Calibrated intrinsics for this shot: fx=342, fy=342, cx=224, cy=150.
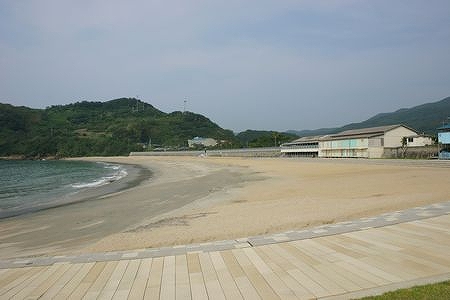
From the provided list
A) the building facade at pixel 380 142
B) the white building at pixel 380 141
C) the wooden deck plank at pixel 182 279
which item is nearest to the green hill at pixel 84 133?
the building facade at pixel 380 142

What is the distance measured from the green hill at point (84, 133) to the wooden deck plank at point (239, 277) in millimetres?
122128

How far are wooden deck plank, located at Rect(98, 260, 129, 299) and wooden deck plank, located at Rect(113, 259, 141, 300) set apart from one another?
58mm

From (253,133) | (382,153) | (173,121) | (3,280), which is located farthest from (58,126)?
(3,280)

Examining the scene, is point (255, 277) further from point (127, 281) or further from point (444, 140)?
point (444, 140)

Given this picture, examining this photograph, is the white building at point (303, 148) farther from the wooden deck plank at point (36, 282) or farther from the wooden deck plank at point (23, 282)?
the wooden deck plank at point (23, 282)

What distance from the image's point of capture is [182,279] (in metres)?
5.53

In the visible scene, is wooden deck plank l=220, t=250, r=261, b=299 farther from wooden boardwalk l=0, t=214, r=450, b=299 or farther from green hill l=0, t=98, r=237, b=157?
green hill l=0, t=98, r=237, b=157

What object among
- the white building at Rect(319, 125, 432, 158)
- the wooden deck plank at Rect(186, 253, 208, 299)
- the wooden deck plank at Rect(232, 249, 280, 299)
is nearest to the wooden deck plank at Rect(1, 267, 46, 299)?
the wooden deck plank at Rect(186, 253, 208, 299)

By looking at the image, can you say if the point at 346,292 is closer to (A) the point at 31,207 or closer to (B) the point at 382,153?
(A) the point at 31,207

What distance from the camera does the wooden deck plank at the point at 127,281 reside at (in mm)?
5060

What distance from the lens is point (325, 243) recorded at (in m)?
7.07

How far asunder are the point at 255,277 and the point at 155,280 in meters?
1.62

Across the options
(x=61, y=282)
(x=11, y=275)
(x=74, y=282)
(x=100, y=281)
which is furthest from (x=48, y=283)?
Result: (x=11, y=275)

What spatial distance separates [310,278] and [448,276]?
198cm
